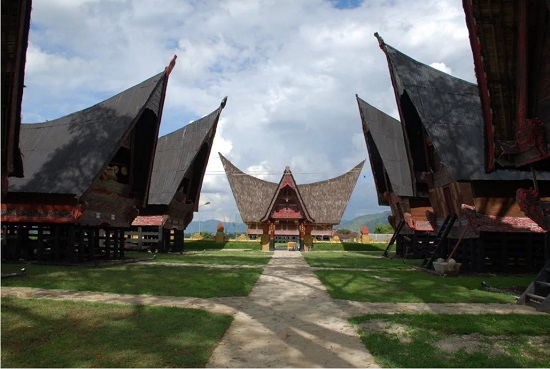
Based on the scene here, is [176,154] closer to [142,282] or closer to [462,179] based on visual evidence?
[142,282]

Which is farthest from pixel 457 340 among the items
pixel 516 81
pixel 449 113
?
pixel 449 113

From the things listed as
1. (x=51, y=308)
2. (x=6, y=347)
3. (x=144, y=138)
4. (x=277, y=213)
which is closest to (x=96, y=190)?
(x=144, y=138)

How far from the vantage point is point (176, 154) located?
29.0 meters

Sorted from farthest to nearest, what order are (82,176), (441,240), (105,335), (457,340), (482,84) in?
(441,240) → (82,176) → (482,84) → (457,340) → (105,335)

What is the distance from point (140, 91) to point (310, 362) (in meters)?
16.4

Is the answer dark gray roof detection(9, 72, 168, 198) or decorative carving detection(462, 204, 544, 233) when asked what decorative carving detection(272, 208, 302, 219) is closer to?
dark gray roof detection(9, 72, 168, 198)

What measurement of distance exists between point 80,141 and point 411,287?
1402 cm

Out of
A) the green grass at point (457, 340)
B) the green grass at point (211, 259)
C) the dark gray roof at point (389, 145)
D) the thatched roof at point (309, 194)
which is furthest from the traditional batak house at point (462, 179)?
the thatched roof at point (309, 194)

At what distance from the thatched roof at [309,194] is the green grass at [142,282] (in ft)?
100

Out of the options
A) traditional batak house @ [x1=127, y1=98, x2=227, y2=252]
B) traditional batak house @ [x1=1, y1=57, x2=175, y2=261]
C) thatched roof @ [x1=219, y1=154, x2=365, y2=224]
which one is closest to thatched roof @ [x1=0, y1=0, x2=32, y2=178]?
traditional batak house @ [x1=1, y1=57, x2=175, y2=261]

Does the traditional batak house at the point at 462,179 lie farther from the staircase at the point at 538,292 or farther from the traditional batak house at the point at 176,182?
the traditional batak house at the point at 176,182

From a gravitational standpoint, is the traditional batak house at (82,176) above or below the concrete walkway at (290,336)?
above

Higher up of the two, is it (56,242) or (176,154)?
(176,154)

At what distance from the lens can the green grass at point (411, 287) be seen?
935cm
